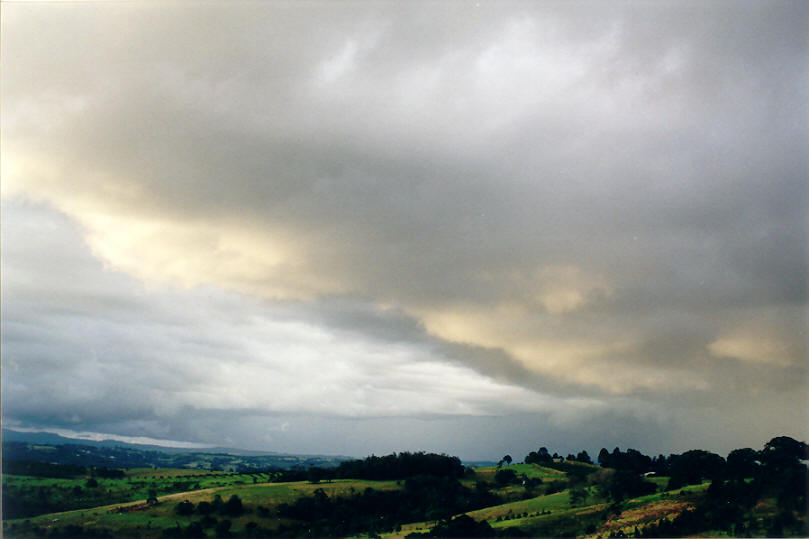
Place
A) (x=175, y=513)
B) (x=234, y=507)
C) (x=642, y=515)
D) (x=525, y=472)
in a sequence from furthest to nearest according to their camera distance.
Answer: (x=525, y=472), (x=234, y=507), (x=175, y=513), (x=642, y=515)

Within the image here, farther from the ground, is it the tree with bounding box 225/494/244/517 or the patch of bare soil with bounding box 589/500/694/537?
the patch of bare soil with bounding box 589/500/694/537

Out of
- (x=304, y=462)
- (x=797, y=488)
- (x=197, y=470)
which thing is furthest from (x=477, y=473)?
(x=197, y=470)

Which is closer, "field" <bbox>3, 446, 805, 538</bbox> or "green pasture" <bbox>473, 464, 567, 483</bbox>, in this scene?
"field" <bbox>3, 446, 805, 538</bbox>

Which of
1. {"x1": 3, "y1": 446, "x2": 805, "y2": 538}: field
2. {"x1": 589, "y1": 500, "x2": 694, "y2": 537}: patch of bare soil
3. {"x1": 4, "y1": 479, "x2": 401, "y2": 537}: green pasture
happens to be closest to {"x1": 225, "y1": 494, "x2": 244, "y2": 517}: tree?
{"x1": 3, "y1": 446, "x2": 805, "y2": 538}: field

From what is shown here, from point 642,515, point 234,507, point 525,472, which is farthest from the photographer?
point 525,472

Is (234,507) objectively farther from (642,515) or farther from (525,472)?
(642,515)

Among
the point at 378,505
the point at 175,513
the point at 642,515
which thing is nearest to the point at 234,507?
the point at 175,513

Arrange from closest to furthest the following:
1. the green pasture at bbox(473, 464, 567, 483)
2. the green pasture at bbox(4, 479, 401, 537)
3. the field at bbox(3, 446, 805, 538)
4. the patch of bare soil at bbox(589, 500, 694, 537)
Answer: the patch of bare soil at bbox(589, 500, 694, 537) → the field at bbox(3, 446, 805, 538) → the green pasture at bbox(4, 479, 401, 537) → the green pasture at bbox(473, 464, 567, 483)

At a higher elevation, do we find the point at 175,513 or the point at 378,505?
the point at 378,505

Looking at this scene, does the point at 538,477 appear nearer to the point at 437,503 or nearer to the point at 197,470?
the point at 437,503

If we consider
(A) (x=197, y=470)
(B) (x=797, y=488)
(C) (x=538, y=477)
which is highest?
(B) (x=797, y=488)

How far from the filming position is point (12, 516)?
2234 cm

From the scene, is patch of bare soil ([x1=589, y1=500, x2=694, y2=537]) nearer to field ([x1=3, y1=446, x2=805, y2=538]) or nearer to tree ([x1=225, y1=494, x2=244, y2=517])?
field ([x1=3, y1=446, x2=805, y2=538])

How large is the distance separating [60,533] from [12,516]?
367 centimetres
